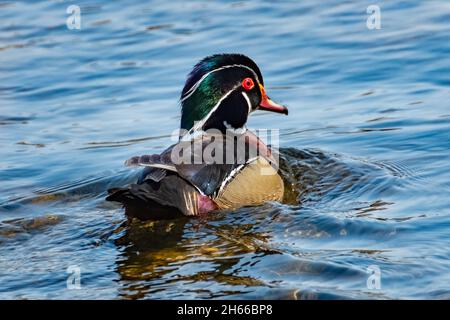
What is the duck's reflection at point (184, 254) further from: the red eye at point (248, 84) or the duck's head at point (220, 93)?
the red eye at point (248, 84)

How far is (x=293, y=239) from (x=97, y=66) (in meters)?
7.57

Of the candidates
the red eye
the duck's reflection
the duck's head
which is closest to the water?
the duck's reflection

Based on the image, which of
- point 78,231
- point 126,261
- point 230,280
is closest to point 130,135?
point 78,231

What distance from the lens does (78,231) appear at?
352 inches

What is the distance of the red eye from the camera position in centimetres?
1025

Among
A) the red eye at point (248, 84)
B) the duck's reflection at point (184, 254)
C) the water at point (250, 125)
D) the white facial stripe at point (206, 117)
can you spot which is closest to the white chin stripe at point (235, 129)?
the white facial stripe at point (206, 117)

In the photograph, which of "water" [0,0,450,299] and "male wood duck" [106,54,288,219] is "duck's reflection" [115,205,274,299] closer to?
"water" [0,0,450,299]

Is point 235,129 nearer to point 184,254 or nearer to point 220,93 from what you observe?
point 220,93

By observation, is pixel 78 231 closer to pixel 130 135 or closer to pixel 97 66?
pixel 130 135

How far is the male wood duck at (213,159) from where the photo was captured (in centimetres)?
869

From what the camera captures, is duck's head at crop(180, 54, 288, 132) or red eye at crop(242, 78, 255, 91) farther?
red eye at crop(242, 78, 255, 91)

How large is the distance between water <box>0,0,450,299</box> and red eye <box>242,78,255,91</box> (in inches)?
41.2

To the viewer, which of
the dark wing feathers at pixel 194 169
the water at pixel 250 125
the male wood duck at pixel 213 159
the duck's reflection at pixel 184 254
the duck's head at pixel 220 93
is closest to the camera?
the duck's reflection at pixel 184 254

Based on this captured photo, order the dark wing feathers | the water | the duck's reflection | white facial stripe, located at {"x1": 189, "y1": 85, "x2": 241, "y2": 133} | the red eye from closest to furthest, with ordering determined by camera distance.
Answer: the duck's reflection < the water < the dark wing feathers < white facial stripe, located at {"x1": 189, "y1": 85, "x2": 241, "y2": 133} < the red eye
